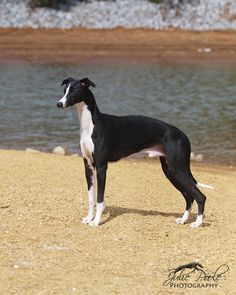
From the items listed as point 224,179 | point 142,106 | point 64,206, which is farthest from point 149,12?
point 64,206

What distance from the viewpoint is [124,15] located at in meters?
38.4

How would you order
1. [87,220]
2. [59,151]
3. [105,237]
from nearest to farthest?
1. [105,237]
2. [87,220]
3. [59,151]

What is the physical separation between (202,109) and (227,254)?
13.2 metres

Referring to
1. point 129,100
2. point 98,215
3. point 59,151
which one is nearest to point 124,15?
point 129,100

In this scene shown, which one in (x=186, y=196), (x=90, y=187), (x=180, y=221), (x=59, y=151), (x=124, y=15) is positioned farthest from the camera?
(x=124, y=15)

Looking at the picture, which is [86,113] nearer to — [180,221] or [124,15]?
[180,221]

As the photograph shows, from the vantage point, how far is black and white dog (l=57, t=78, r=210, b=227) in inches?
314

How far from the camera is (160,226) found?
318 inches

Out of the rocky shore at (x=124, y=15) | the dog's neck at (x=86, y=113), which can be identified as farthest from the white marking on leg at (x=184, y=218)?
the rocky shore at (x=124, y=15)

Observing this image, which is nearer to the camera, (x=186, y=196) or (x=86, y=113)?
(x=86, y=113)

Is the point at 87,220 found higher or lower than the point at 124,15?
higher

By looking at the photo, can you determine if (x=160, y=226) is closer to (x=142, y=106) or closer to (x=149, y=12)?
(x=142, y=106)

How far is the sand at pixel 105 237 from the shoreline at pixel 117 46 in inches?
876

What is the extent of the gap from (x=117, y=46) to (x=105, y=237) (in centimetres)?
2801
